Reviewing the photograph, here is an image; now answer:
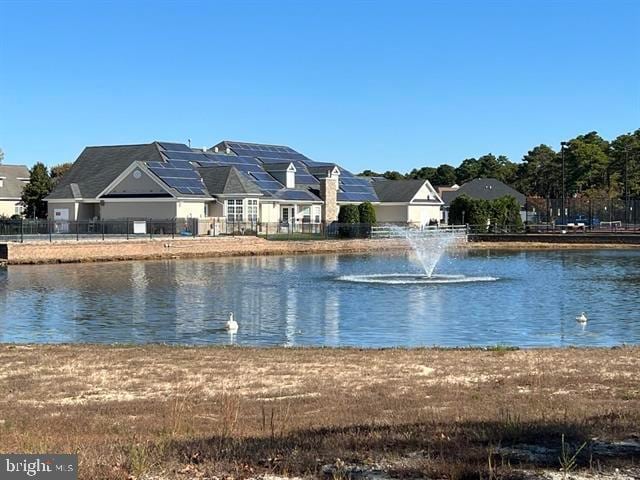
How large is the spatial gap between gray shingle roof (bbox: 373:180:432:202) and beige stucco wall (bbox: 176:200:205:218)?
2593 centimetres

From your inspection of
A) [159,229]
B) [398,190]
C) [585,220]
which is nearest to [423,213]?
[398,190]

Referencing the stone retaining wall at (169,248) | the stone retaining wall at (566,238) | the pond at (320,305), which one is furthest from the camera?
the stone retaining wall at (566,238)

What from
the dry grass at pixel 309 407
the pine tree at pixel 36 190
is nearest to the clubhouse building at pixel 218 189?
the pine tree at pixel 36 190

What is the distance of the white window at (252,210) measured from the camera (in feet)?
236

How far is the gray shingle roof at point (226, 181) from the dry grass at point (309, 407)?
53.9 meters

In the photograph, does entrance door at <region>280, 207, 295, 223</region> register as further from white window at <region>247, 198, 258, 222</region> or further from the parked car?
the parked car

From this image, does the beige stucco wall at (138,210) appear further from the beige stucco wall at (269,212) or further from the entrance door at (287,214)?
the entrance door at (287,214)

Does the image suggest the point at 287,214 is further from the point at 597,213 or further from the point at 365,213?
the point at 597,213

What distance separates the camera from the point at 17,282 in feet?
121

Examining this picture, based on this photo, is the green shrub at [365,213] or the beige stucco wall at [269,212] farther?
the green shrub at [365,213]

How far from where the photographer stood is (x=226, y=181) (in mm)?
71375

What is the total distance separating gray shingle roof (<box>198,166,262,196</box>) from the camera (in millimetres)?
70688

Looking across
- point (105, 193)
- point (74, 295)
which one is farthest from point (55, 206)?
point (74, 295)

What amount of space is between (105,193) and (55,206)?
19.1 feet
